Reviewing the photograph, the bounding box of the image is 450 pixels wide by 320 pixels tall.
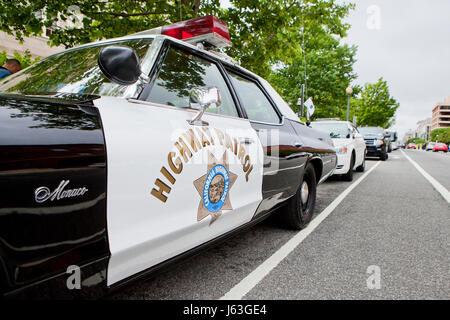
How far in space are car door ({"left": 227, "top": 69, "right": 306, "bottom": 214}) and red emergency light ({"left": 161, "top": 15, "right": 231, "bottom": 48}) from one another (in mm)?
303

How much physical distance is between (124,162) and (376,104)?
4771 centimetres

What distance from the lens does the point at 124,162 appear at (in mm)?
1300

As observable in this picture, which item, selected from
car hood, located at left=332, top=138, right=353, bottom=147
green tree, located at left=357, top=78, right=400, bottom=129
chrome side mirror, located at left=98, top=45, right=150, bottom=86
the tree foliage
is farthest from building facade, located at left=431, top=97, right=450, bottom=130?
chrome side mirror, located at left=98, top=45, right=150, bottom=86

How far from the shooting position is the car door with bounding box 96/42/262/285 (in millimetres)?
1318

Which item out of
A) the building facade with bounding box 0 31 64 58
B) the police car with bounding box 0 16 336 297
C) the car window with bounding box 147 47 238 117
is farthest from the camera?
the building facade with bounding box 0 31 64 58

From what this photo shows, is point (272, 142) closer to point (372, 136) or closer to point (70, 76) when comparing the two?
point (70, 76)

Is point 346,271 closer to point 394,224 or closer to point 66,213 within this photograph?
point 394,224

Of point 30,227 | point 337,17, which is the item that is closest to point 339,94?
point 337,17

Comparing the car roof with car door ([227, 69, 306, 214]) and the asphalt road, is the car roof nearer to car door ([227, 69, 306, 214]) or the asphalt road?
car door ([227, 69, 306, 214])

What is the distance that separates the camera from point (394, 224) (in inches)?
151

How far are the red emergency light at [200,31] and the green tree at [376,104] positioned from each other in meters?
44.6

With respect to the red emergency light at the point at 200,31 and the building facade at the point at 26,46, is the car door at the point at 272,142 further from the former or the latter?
the building facade at the point at 26,46

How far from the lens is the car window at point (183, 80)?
5.87 ft

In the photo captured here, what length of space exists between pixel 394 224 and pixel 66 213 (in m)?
3.91
